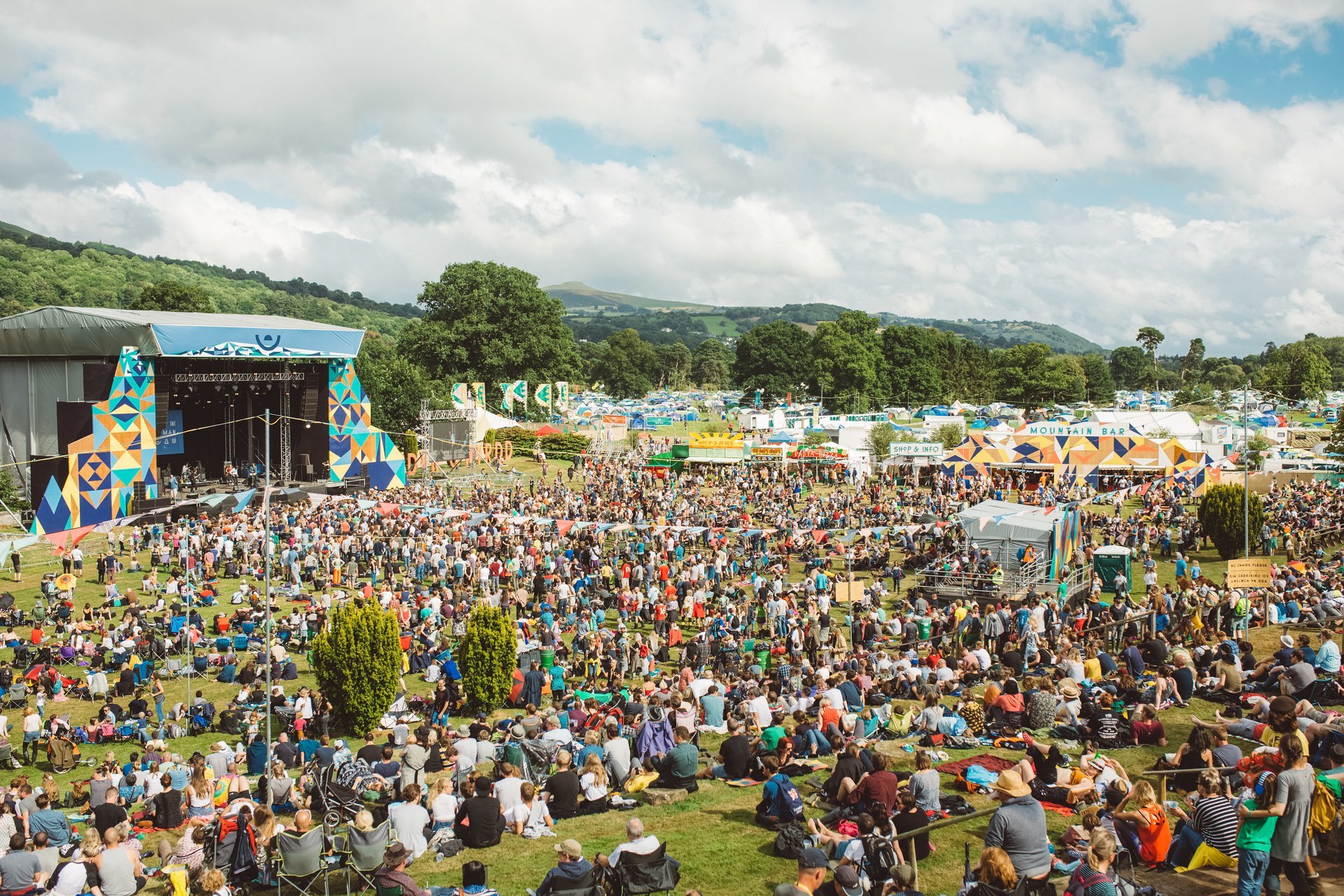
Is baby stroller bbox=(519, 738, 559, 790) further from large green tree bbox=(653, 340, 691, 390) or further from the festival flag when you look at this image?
large green tree bbox=(653, 340, 691, 390)

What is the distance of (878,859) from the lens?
712 centimetres

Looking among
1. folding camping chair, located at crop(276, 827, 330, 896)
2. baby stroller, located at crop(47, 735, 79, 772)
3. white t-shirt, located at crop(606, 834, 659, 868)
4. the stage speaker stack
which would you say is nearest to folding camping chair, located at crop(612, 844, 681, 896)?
white t-shirt, located at crop(606, 834, 659, 868)

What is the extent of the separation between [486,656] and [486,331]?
157 feet

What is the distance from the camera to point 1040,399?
99875 mm

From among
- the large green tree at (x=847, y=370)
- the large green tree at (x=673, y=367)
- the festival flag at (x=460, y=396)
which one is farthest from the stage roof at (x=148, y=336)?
the large green tree at (x=673, y=367)

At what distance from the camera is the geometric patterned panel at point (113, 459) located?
2864cm

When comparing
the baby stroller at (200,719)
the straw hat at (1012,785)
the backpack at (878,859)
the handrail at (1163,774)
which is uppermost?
the straw hat at (1012,785)

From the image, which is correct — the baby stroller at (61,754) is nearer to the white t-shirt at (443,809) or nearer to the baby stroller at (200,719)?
the baby stroller at (200,719)

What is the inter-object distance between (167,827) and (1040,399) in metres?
99.3

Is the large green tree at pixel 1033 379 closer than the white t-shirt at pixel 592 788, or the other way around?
the white t-shirt at pixel 592 788

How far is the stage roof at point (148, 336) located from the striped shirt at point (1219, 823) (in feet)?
97.2

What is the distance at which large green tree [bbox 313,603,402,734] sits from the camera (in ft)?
42.8

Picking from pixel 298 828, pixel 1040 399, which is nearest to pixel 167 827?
pixel 298 828

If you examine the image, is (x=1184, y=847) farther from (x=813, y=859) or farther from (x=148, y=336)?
(x=148, y=336)
